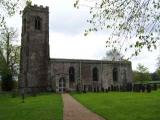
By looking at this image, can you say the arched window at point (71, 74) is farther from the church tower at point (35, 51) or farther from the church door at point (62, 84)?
Answer: the church tower at point (35, 51)

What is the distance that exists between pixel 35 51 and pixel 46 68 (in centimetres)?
306

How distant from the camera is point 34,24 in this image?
52.2 meters

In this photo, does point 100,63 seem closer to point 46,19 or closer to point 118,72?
point 118,72

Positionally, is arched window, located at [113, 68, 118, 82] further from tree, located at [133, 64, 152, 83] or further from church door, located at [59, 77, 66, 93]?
tree, located at [133, 64, 152, 83]

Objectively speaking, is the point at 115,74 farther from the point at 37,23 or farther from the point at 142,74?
the point at 142,74

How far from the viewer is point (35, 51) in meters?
51.2

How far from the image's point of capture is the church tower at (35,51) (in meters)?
49.8

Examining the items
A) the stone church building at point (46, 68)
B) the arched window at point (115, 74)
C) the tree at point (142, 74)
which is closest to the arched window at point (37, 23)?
the stone church building at point (46, 68)

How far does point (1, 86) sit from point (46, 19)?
49.7 feet

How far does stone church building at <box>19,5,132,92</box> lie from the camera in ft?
164

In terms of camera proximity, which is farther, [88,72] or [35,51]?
[88,72]

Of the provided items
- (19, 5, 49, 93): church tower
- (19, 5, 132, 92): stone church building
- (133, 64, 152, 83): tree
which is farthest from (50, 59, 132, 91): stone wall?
(133, 64, 152, 83): tree

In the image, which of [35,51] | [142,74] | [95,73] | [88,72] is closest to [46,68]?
[35,51]

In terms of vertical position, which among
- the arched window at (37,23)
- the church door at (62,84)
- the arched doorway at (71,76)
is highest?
the arched window at (37,23)
